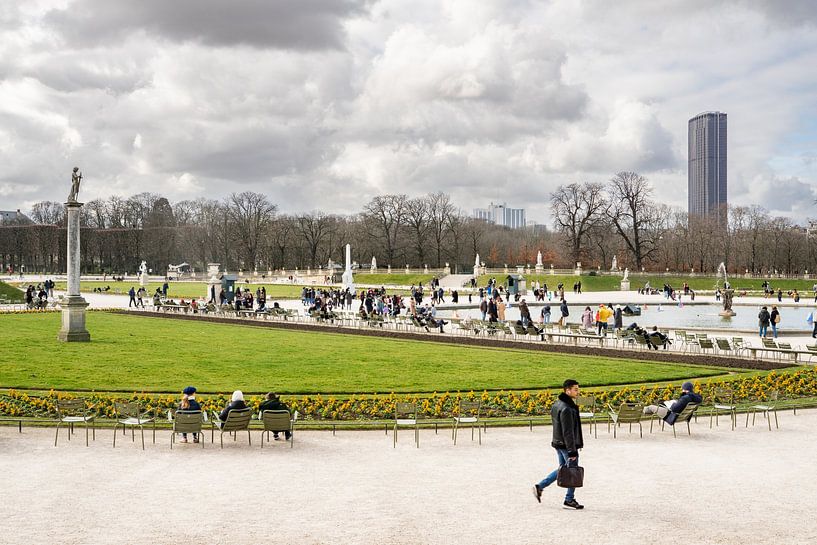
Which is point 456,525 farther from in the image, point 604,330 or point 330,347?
point 604,330

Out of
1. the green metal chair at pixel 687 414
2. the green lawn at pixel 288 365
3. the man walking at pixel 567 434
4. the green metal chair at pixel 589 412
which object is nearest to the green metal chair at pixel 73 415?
the green lawn at pixel 288 365

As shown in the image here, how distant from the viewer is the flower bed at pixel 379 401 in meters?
15.7

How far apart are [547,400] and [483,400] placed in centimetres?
132

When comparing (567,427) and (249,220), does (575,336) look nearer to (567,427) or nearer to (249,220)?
(567,427)

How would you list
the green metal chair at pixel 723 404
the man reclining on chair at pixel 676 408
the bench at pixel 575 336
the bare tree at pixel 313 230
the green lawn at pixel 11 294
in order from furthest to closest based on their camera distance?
the bare tree at pixel 313 230, the green lawn at pixel 11 294, the bench at pixel 575 336, the green metal chair at pixel 723 404, the man reclining on chair at pixel 676 408

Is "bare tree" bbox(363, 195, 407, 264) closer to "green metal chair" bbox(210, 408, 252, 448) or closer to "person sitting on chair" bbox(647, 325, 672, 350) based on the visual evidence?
"person sitting on chair" bbox(647, 325, 672, 350)

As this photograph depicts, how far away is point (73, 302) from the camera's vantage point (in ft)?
94.9

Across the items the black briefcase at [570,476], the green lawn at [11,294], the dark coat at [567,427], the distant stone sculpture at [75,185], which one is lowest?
the black briefcase at [570,476]

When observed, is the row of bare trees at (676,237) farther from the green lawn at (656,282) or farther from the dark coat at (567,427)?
the dark coat at (567,427)

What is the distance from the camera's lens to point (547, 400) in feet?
53.7

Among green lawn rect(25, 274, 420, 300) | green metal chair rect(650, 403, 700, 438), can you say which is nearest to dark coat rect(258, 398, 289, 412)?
green metal chair rect(650, 403, 700, 438)

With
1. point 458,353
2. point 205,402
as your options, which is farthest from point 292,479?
point 458,353

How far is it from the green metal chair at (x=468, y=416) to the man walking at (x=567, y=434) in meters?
4.15

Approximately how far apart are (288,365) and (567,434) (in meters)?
14.6
